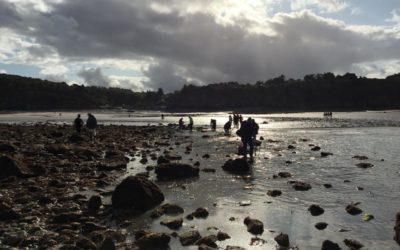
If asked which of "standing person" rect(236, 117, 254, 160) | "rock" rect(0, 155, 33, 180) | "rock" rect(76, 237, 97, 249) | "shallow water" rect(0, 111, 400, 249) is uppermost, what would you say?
"standing person" rect(236, 117, 254, 160)

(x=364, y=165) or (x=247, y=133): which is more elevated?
(x=247, y=133)

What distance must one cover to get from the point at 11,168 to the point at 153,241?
11.3m

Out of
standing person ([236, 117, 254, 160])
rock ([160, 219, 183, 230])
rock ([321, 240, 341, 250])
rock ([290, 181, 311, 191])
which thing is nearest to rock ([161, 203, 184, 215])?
rock ([160, 219, 183, 230])

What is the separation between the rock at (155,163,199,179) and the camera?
22.4m

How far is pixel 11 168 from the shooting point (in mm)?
20578

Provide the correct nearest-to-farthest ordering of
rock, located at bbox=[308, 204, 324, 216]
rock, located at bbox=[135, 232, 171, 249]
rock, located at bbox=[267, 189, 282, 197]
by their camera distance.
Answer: rock, located at bbox=[135, 232, 171, 249] → rock, located at bbox=[308, 204, 324, 216] → rock, located at bbox=[267, 189, 282, 197]

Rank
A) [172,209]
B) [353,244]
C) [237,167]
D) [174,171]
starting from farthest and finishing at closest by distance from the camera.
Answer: [237,167] → [174,171] → [172,209] → [353,244]

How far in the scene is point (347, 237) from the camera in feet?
42.2

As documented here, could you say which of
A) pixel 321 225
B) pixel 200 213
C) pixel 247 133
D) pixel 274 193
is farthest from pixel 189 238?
pixel 247 133

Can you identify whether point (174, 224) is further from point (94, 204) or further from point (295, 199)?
point (295, 199)

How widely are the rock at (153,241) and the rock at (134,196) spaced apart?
150 inches

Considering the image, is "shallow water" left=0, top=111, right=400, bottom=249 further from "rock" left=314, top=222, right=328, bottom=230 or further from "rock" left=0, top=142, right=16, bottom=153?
"rock" left=0, top=142, right=16, bottom=153

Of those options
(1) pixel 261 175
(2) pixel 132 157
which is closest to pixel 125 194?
(1) pixel 261 175

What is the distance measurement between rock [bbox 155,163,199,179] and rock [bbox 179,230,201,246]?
9.62m
